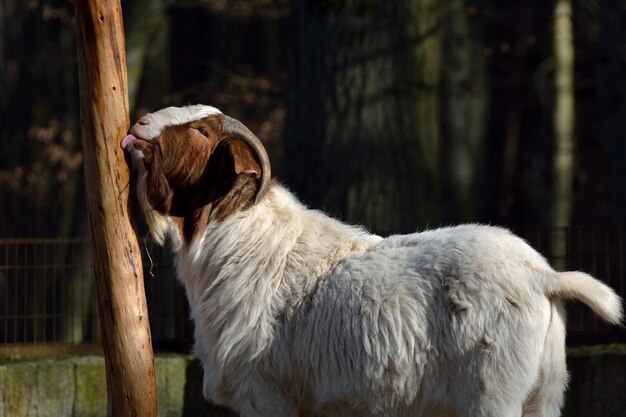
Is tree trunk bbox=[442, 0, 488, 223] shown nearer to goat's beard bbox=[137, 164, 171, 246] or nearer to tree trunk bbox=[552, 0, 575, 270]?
tree trunk bbox=[552, 0, 575, 270]

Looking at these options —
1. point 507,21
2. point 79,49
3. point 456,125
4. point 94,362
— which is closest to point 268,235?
point 79,49

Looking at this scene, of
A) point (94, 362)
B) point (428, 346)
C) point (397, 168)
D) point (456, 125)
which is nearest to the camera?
point (428, 346)

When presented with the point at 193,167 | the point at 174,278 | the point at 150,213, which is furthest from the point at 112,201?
the point at 174,278

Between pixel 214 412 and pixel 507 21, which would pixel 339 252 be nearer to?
pixel 214 412

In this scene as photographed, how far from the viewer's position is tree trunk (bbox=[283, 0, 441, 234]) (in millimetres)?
11570

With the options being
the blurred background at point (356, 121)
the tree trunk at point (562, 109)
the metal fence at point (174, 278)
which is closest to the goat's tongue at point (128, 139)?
the blurred background at point (356, 121)

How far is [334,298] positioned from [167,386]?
357 centimetres

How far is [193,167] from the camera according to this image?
23.5ft

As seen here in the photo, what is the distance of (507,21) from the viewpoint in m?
31.1

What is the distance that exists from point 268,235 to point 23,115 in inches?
752

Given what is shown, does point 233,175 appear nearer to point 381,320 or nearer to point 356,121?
point 381,320

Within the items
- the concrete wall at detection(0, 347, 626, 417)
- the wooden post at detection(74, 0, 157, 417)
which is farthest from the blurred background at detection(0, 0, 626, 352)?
the wooden post at detection(74, 0, 157, 417)

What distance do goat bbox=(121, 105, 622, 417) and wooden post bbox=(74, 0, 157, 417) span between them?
161mm

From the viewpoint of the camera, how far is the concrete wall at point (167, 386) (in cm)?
971
